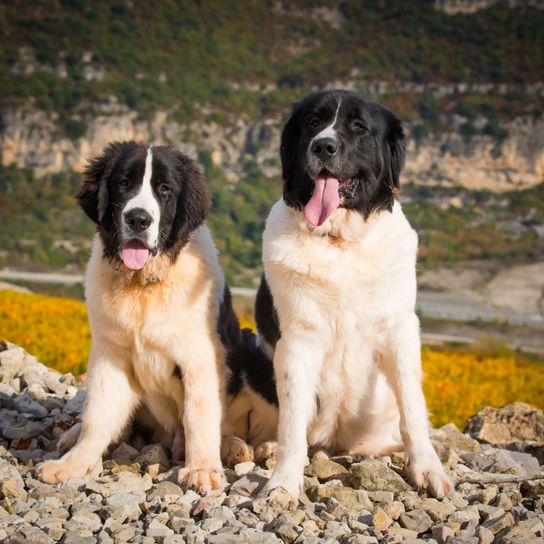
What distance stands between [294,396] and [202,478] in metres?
0.62

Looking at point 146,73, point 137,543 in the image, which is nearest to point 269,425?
point 137,543

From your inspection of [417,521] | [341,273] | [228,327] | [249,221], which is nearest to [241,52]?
[249,221]

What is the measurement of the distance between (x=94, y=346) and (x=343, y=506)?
1587 millimetres

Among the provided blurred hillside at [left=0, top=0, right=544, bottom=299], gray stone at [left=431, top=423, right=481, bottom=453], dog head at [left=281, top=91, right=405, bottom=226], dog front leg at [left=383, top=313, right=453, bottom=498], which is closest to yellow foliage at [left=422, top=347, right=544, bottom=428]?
gray stone at [left=431, top=423, right=481, bottom=453]

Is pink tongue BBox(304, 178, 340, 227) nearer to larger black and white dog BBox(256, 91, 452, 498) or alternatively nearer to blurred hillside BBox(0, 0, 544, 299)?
larger black and white dog BBox(256, 91, 452, 498)

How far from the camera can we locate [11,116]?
228ft

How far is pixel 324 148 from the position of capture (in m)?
4.17

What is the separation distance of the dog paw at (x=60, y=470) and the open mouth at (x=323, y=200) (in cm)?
178

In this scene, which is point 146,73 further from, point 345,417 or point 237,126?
point 345,417

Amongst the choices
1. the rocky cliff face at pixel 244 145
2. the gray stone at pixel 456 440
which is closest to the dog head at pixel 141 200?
the gray stone at pixel 456 440

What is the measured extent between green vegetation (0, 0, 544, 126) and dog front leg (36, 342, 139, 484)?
6659 centimetres

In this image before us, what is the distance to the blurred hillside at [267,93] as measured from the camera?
2537 inches

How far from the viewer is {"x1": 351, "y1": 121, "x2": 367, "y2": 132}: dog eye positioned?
170 inches

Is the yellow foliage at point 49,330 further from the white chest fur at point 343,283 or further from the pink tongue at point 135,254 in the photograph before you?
→ the white chest fur at point 343,283
